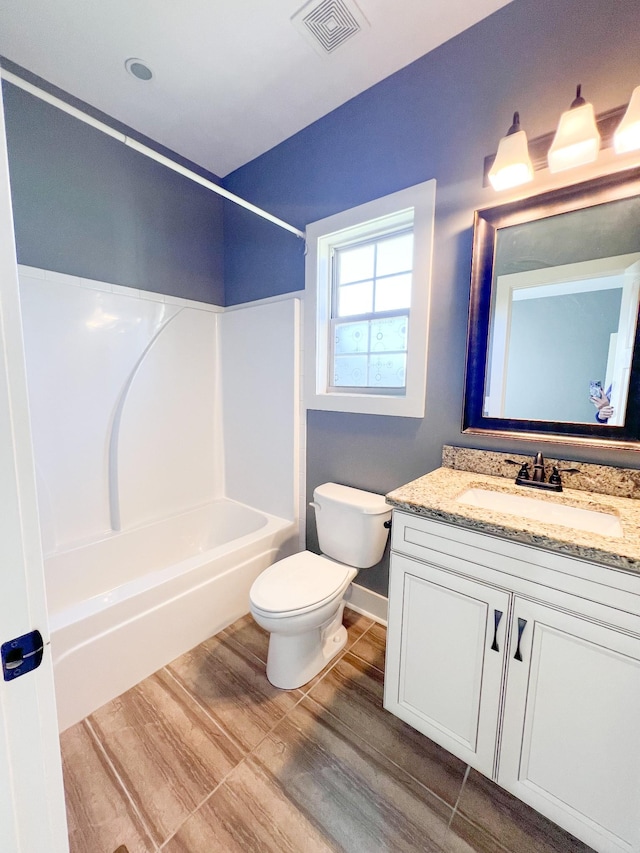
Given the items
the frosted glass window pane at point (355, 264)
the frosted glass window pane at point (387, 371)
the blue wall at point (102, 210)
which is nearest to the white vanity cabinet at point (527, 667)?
the frosted glass window pane at point (387, 371)

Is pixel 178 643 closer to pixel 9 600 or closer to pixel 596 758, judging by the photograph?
pixel 9 600

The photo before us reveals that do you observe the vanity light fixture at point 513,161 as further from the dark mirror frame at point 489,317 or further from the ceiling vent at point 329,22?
the ceiling vent at point 329,22

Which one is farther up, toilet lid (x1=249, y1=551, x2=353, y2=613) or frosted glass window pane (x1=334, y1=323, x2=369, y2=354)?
frosted glass window pane (x1=334, y1=323, x2=369, y2=354)

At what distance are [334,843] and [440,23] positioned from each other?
292 cm

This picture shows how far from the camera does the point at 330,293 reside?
207cm

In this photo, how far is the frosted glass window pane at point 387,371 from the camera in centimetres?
186

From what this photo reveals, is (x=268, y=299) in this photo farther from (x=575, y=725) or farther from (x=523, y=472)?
(x=575, y=725)

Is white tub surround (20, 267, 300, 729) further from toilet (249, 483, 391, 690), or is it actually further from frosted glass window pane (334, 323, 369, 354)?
toilet (249, 483, 391, 690)

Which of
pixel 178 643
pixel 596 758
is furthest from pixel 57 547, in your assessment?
pixel 596 758

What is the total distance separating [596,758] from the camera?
93cm

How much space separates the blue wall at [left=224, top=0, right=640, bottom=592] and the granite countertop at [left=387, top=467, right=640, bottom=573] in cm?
18

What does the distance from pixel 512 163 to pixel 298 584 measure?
1.86m

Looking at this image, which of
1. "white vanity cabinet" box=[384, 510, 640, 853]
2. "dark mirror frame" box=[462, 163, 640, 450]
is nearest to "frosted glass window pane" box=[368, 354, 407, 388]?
"dark mirror frame" box=[462, 163, 640, 450]

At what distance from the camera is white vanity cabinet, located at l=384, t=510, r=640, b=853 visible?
0.89 metres
